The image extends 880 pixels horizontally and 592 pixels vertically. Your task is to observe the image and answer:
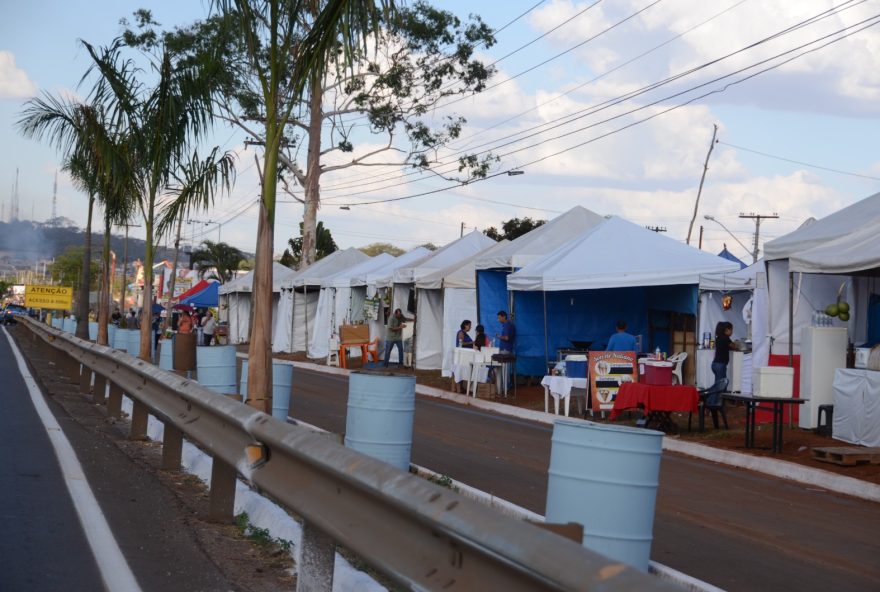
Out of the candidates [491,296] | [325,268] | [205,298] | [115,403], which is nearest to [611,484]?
[115,403]

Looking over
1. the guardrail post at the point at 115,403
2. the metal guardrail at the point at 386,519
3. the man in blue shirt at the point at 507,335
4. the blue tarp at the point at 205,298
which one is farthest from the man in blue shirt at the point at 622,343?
the blue tarp at the point at 205,298

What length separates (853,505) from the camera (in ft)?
39.3

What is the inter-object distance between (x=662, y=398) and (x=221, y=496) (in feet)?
35.3

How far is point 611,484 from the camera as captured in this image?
5.88m

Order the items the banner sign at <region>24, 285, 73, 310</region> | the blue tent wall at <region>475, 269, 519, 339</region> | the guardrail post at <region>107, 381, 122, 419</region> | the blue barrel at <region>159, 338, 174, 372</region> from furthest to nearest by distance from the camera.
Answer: the banner sign at <region>24, 285, 73, 310</region>, the blue tent wall at <region>475, 269, 519, 339</region>, the blue barrel at <region>159, 338, 174, 372</region>, the guardrail post at <region>107, 381, 122, 419</region>

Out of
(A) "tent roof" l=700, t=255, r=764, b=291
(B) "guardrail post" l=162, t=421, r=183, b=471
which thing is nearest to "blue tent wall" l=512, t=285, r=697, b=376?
(A) "tent roof" l=700, t=255, r=764, b=291

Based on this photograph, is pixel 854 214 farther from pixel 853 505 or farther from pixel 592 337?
pixel 592 337

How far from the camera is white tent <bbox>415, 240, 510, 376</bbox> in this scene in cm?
3017

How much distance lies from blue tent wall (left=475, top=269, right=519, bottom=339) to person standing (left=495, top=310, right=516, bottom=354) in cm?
257

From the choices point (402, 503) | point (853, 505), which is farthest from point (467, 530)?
point (853, 505)

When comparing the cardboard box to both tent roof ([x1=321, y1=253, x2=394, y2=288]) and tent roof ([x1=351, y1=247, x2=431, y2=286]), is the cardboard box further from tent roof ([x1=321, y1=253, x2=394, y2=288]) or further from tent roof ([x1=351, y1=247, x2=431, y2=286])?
tent roof ([x1=321, y1=253, x2=394, y2=288])

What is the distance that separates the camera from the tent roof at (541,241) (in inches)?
1027

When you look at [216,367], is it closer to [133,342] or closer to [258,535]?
[258,535]

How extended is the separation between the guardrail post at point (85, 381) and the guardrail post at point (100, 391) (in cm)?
176
